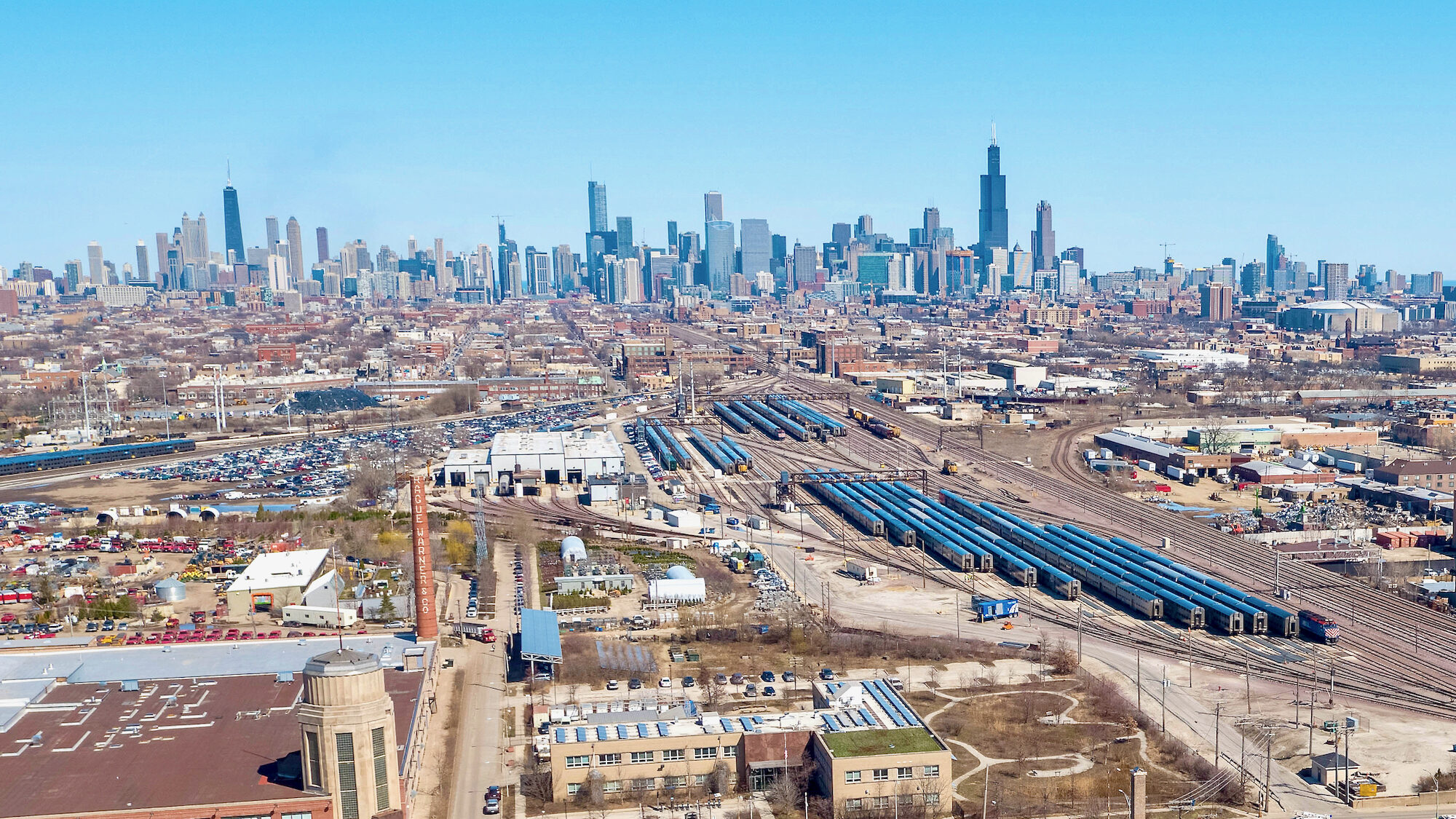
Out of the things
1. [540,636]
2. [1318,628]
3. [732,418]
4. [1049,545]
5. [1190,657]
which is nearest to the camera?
[540,636]

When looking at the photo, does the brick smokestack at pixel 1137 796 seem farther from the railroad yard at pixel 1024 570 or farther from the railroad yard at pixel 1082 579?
the railroad yard at pixel 1082 579

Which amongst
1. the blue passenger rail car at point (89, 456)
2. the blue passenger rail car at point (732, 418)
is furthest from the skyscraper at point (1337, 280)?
the blue passenger rail car at point (89, 456)

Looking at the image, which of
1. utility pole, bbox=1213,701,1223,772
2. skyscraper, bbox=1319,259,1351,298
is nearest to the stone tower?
utility pole, bbox=1213,701,1223,772

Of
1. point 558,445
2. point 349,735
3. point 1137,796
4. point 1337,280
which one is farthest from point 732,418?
point 1337,280

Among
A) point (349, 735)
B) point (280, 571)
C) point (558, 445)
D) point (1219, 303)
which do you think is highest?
point (1219, 303)

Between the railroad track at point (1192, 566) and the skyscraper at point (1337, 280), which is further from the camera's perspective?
the skyscraper at point (1337, 280)

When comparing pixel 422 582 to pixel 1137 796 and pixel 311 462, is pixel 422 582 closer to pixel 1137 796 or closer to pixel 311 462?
pixel 1137 796
